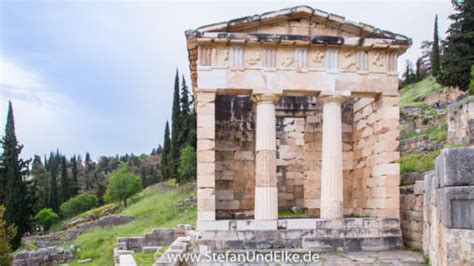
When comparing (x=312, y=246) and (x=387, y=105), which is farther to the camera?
(x=387, y=105)

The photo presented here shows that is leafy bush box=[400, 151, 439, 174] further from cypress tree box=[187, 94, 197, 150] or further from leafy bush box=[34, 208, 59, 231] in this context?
leafy bush box=[34, 208, 59, 231]

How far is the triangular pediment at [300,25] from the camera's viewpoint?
1411cm

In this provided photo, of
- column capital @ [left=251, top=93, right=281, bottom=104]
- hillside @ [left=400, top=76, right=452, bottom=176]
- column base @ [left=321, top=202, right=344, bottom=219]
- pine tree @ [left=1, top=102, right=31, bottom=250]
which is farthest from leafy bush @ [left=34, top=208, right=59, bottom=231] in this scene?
column base @ [left=321, top=202, right=344, bottom=219]

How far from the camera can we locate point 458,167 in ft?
19.3

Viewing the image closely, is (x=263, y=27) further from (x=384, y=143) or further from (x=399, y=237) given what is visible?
(x=399, y=237)

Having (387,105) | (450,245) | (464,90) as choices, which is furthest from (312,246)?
(464,90)

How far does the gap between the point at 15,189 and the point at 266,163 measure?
34.3 meters

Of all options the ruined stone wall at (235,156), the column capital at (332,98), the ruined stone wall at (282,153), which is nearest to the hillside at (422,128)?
the ruined stone wall at (282,153)

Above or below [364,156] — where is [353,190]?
below

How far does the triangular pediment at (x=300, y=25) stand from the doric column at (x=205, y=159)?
2.04 metres

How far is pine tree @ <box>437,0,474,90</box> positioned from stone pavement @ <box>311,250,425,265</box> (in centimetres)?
2808

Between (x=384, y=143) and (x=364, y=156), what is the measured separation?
1.64 metres

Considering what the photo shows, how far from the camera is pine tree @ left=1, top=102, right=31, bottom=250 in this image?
41469 millimetres

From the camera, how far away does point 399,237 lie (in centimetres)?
1408
